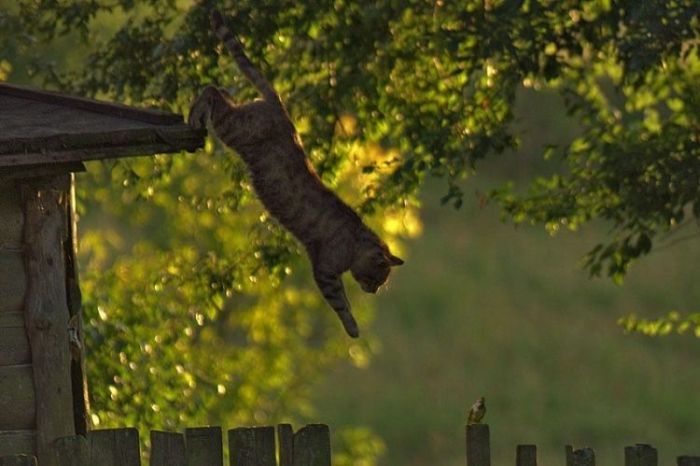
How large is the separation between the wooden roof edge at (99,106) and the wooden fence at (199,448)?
1753mm

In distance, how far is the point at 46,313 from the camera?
814 centimetres

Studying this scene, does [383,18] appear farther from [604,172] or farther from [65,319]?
[65,319]

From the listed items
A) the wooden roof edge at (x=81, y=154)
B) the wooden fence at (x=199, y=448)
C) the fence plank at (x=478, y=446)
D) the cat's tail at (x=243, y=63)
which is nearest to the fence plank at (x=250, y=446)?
the wooden fence at (x=199, y=448)

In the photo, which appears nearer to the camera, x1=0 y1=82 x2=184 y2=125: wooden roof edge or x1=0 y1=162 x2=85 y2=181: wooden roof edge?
x1=0 y1=162 x2=85 y2=181: wooden roof edge

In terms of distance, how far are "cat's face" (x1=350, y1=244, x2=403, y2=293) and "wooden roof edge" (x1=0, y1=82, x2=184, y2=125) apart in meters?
1.19

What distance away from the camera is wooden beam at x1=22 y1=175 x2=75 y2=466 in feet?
26.6

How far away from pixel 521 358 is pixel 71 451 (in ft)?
139

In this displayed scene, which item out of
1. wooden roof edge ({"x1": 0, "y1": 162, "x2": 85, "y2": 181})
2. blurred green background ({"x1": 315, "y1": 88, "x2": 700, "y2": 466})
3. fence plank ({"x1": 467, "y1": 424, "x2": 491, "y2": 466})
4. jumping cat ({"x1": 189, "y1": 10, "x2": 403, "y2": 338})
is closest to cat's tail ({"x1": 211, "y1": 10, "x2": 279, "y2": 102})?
jumping cat ({"x1": 189, "y1": 10, "x2": 403, "y2": 338})

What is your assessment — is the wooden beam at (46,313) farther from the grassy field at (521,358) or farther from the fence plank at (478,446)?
the grassy field at (521,358)

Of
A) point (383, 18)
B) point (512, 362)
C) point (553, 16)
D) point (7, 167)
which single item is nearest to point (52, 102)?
point (7, 167)

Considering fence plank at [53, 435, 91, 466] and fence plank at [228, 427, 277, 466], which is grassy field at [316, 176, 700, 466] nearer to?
fence plank at [228, 427, 277, 466]

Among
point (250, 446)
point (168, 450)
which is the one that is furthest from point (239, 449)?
point (168, 450)

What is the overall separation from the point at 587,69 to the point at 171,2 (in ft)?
10.8

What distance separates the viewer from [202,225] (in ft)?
76.2
